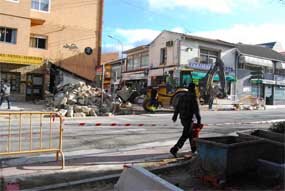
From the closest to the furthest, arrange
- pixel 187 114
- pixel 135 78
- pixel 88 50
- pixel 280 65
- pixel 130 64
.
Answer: pixel 187 114 → pixel 88 50 → pixel 135 78 → pixel 280 65 → pixel 130 64

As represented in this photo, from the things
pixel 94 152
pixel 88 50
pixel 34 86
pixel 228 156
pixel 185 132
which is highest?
pixel 88 50

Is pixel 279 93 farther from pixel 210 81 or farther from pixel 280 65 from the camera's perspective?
pixel 210 81

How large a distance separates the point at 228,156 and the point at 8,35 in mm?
24995

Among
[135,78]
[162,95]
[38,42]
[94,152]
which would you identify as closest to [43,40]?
[38,42]

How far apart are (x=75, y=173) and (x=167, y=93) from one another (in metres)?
17.3

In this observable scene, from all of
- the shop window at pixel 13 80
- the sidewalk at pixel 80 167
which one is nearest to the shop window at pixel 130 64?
the shop window at pixel 13 80

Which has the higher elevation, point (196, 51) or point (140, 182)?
point (196, 51)

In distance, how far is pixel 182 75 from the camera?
25641 mm

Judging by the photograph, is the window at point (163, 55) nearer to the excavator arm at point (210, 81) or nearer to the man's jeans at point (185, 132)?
the excavator arm at point (210, 81)

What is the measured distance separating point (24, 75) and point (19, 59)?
2.58 m

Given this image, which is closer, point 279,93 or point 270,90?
point 270,90

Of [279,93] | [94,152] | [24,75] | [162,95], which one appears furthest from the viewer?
[279,93]

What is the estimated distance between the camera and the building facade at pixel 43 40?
2716cm

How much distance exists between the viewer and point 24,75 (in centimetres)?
2903
